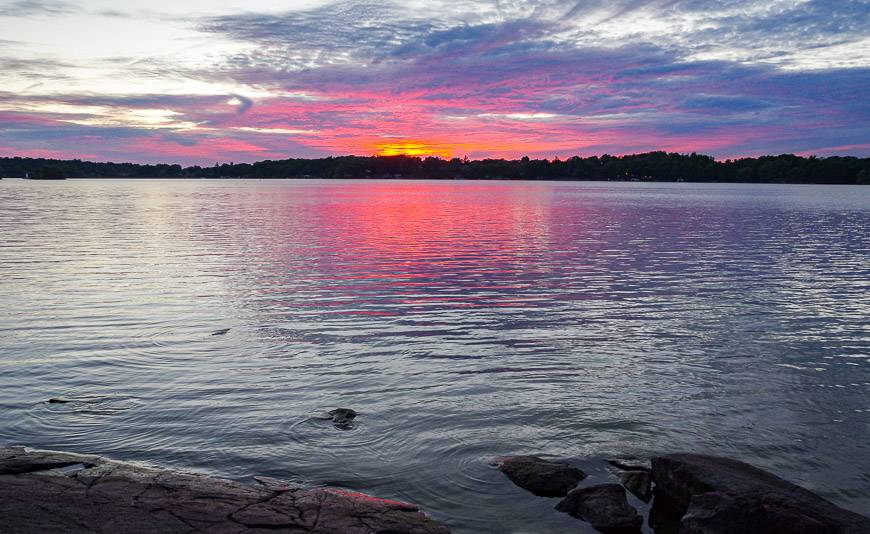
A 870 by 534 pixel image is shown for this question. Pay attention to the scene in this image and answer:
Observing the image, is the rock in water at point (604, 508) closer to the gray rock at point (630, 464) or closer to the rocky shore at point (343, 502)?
the rocky shore at point (343, 502)

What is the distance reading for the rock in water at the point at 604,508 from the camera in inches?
348

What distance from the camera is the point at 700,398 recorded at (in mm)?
14109

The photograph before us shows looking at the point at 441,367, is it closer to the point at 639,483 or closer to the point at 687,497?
the point at 639,483

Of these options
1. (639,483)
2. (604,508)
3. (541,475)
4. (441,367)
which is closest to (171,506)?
(541,475)

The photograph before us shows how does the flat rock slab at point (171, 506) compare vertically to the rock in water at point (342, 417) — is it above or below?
above

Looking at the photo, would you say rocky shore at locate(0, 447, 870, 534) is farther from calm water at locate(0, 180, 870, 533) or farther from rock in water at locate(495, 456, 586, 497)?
calm water at locate(0, 180, 870, 533)

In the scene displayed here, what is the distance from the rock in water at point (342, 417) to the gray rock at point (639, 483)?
4.82 meters

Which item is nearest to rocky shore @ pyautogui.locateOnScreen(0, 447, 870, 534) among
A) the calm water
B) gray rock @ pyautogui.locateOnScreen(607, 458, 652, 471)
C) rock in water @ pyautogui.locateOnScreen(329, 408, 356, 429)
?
gray rock @ pyautogui.locateOnScreen(607, 458, 652, 471)

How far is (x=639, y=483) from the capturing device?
996cm

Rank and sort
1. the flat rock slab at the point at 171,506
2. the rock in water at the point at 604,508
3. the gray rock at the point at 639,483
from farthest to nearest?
the gray rock at the point at 639,483
the rock in water at the point at 604,508
the flat rock slab at the point at 171,506

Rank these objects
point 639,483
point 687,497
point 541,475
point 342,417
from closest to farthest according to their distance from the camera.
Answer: point 687,497, point 639,483, point 541,475, point 342,417

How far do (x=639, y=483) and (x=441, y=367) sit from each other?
662 cm

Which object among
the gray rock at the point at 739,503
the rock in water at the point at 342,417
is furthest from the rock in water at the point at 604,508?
the rock in water at the point at 342,417

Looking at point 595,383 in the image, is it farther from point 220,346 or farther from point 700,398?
point 220,346
